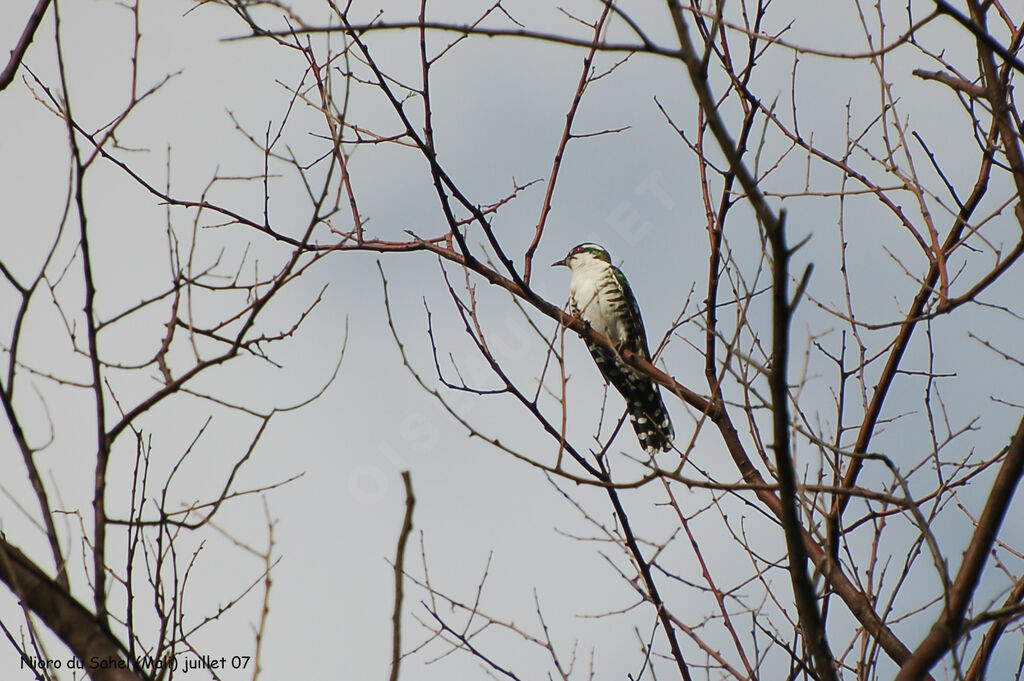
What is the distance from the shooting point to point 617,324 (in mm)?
8508

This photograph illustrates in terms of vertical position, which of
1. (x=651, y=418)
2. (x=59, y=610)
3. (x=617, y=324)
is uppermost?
(x=617, y=324)

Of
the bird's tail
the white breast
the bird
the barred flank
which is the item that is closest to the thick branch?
the bird

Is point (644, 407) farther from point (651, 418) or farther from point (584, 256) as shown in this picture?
point (584, 256)

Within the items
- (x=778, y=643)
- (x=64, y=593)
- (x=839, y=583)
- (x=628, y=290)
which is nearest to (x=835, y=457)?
(x=839, y=583)

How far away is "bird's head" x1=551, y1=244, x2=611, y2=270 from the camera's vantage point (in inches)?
366

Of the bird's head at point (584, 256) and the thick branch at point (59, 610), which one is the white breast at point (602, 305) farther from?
the thick branch at point (59, 610)

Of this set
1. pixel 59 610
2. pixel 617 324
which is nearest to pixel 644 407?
pixel 617 324

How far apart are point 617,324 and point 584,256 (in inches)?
44.6

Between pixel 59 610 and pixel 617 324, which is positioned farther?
pixel 617 324

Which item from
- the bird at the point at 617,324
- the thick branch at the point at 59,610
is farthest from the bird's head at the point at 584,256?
the thick branch at the point at 59,610

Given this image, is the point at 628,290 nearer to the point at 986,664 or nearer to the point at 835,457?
the point at 835,457

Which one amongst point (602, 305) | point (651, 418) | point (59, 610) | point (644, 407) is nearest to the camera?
point (59, 610)

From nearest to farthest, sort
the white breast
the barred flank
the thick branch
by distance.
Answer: the thick branch
the barred flank
the white breast

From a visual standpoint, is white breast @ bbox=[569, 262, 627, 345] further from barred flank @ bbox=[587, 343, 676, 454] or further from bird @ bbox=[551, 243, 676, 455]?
barred flank @ bbox=[587, 343, 676, 454]
